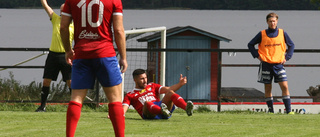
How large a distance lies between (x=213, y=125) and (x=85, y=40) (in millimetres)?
3070

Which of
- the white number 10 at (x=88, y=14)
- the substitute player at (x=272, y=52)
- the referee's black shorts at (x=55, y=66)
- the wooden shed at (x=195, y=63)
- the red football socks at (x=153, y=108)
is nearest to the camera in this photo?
the white number 10 at (x=88, y=14)

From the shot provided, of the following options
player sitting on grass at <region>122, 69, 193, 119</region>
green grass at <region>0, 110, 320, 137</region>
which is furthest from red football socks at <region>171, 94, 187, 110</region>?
green grass at <region>0, 110, 320, 137</region>

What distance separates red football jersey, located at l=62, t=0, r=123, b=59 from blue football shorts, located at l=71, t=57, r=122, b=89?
56mm

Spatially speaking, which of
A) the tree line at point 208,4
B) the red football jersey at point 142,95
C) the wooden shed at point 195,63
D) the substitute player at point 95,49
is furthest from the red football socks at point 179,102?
the tree line at point 208,4

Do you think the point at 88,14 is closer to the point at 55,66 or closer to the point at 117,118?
the point at 117,118

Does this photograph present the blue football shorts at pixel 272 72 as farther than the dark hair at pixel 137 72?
Yes

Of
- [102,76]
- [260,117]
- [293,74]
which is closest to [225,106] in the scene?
[260,117]

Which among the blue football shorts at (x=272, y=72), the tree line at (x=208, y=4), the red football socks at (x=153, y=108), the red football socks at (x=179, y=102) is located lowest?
the red football socks at (x=153, y=108)

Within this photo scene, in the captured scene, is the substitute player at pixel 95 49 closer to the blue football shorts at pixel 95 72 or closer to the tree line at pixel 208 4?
the blue football shorts at pixel 95 72

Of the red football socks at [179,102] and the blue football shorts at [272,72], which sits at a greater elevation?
the blue football shorts at [272,72]

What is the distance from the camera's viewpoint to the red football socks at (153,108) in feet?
28.5

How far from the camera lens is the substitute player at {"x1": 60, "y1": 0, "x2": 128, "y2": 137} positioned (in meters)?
5.79

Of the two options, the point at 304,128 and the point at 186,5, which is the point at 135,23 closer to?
the point at 186,5

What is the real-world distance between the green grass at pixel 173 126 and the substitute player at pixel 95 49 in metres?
1.32
